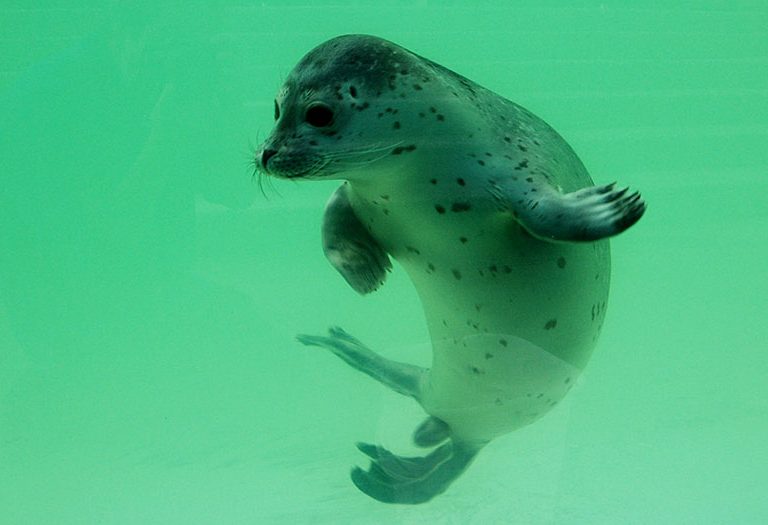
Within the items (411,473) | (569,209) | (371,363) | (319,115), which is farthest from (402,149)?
(411,473)

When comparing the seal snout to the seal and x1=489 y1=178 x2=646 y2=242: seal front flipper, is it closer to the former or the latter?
the seal

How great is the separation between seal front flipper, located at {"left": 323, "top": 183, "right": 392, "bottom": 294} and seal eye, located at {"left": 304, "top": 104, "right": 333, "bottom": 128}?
0.33 m

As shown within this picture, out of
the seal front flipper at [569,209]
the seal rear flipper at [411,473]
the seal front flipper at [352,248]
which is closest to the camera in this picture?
the seal front flipper at [569,209]

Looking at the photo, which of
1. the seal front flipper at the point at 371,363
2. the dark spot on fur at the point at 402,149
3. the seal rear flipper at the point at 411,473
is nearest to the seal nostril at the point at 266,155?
the dark spot on fur at the point at 402,149

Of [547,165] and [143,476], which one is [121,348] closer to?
[143,476]

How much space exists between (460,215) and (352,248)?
308 mm

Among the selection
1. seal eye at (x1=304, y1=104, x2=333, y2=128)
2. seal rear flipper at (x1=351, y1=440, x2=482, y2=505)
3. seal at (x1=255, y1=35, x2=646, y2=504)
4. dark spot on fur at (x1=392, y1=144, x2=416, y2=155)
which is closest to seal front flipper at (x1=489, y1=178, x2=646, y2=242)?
seal at (x1=255, y1=35, x2=646, y2=504)

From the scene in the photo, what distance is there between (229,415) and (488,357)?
107 cm

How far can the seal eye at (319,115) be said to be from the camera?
133cm

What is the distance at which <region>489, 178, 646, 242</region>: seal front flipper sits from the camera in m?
1.29

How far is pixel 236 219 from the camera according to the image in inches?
92.5

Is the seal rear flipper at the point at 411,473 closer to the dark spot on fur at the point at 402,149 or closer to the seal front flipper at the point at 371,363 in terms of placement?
the seal front flipper at the point at 371,363

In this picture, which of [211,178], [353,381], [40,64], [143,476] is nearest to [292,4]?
[211,178]

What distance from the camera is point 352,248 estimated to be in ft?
5.49
